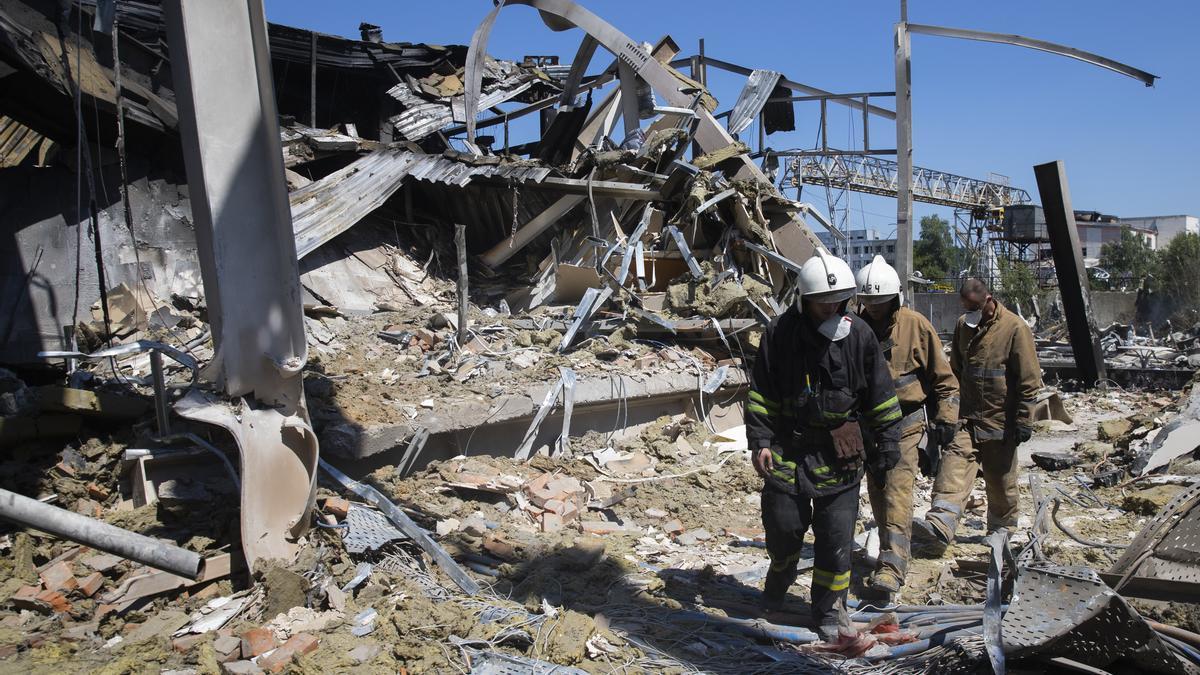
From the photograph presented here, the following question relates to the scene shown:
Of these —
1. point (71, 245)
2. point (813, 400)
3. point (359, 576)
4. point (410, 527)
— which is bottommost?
point (359, 576)

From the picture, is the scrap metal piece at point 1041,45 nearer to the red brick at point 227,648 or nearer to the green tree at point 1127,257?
the red brick at point 227,648

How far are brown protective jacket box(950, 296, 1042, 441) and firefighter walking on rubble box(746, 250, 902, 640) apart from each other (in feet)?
4.83

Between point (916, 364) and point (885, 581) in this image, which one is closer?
point (885, 581)

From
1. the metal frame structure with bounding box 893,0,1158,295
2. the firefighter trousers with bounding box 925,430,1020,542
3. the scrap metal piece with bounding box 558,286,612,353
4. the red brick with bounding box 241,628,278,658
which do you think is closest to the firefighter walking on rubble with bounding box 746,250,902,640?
the firefighter trousers with bounding box 925,430,1020,542

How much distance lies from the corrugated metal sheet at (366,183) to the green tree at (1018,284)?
66.9 feet

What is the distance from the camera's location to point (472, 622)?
3.67 meters

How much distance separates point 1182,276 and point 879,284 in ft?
82.9

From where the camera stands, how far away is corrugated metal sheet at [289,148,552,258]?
8.71m

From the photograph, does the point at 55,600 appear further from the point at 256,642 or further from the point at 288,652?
the point at 288,652

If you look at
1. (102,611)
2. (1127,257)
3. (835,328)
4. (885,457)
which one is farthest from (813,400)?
(1127,257)

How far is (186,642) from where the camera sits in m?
3.53

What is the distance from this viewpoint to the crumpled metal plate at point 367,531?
4.21 meters

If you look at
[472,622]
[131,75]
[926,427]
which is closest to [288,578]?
[472,622]

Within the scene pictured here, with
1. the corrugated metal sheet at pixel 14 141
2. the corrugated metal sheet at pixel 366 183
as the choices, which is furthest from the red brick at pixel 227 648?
the corrugated metal sheet at pixel 14 141
